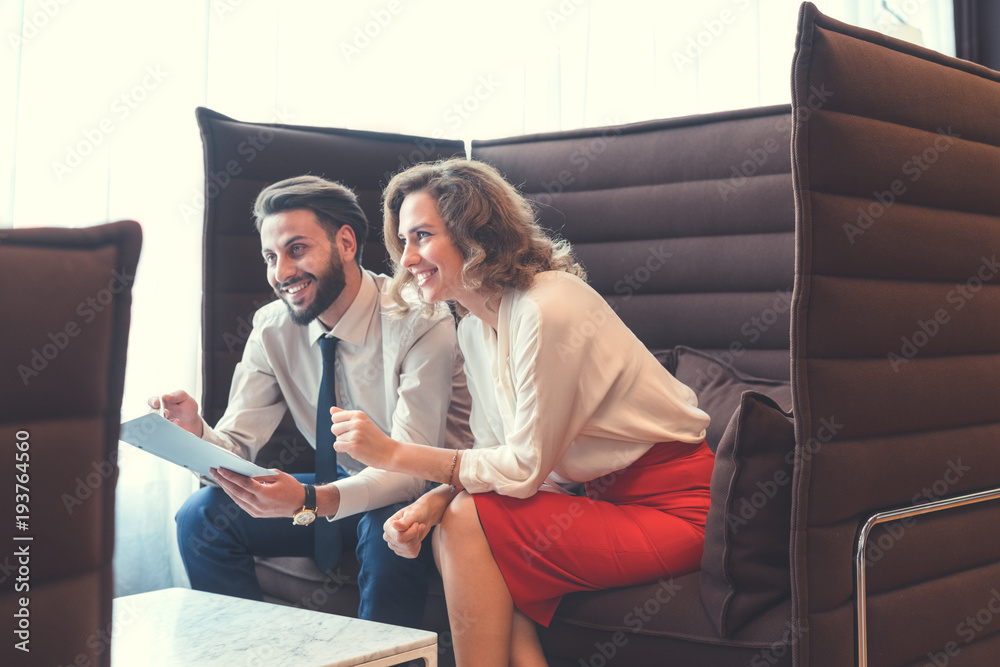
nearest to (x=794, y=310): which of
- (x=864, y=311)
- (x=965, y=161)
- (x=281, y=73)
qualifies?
(x=864, y=311)

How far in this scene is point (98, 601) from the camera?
61 centimetres

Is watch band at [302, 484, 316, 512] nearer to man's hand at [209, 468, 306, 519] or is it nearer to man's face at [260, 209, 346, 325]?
man's hand at [209, 468, 306, 519]

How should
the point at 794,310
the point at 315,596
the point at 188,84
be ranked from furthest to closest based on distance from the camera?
the point at 188,84 → the point at 315,596 → the point at 794,310

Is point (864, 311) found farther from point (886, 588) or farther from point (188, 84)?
point (188, 84)

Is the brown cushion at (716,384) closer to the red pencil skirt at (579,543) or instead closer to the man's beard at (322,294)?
the red pencil skirt at (579,543)

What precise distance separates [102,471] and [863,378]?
117 centimetres

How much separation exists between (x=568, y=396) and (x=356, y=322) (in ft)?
2.23

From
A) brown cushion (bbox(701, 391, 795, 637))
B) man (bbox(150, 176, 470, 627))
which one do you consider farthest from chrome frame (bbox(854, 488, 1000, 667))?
man (bbox(150, 176, 470, 627))

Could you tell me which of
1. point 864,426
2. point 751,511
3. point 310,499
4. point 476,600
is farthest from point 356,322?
point 864,426

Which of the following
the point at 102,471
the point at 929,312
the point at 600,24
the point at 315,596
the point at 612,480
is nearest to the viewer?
the point at 102,471

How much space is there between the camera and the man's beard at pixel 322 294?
196 cm

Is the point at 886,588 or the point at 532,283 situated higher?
the point at 532,283

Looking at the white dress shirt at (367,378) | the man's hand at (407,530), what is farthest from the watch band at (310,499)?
the man's hand at (407,530)

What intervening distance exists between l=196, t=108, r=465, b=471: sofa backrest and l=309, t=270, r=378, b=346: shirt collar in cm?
36
